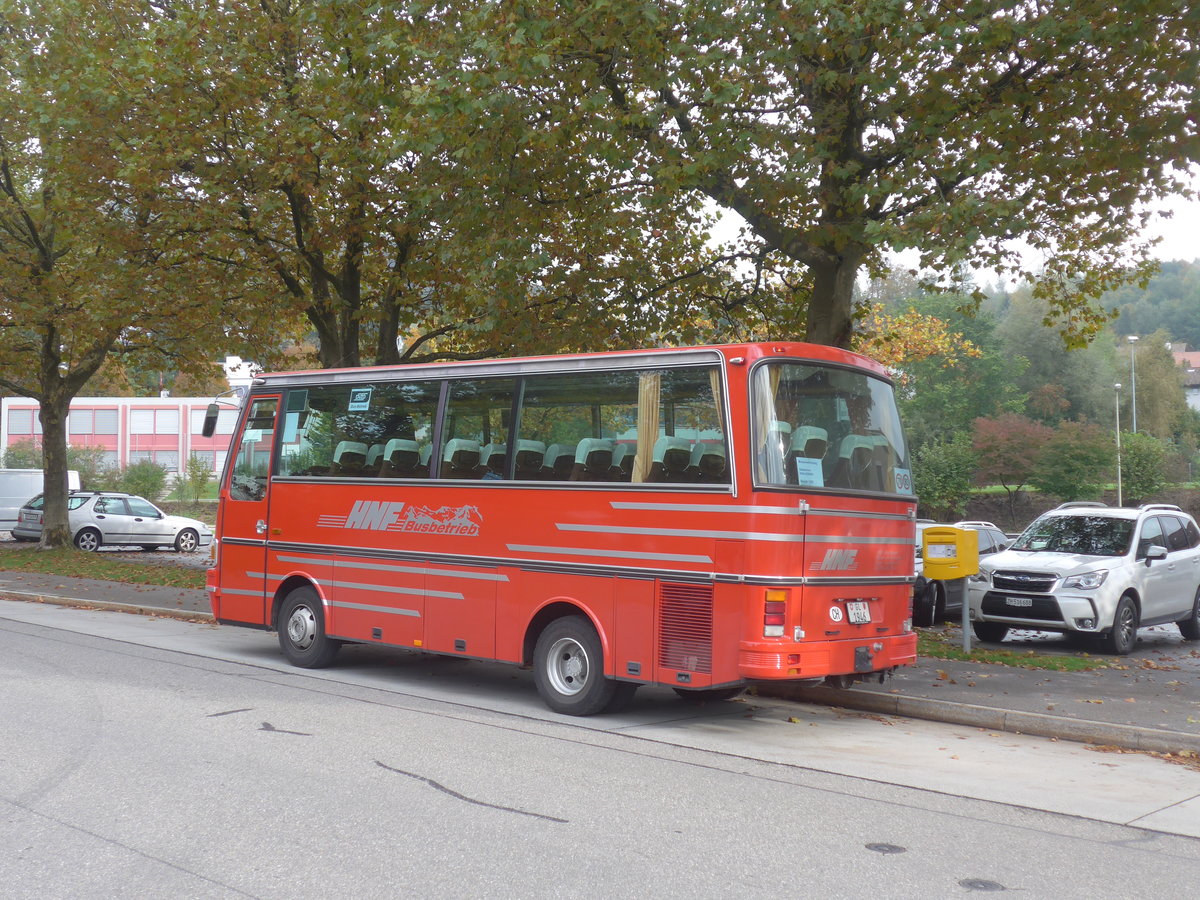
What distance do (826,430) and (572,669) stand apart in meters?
2.98

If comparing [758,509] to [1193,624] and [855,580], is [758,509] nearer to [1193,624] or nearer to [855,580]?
[855,580]

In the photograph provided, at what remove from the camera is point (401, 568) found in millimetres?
11352

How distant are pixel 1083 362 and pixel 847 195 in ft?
249

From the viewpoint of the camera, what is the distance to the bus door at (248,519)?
12891mm

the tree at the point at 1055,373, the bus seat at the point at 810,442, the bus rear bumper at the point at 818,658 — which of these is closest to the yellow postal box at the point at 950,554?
the bus rear bumper at the point at 818,658

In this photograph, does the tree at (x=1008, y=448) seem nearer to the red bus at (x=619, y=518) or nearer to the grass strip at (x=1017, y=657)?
the grass strip at (x=1017, y=657)

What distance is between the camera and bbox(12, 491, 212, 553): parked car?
110ft

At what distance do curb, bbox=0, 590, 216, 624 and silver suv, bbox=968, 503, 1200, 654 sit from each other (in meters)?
11.0

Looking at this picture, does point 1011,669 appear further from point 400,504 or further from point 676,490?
point 400,504

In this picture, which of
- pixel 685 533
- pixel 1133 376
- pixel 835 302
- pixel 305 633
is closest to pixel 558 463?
pixel 685 533

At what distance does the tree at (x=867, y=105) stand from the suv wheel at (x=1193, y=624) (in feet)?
19.8

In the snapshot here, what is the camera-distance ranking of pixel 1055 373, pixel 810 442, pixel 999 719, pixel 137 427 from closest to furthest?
pixel 810 442, pixel 999 719, pixel 1055 373, pixel 137 427

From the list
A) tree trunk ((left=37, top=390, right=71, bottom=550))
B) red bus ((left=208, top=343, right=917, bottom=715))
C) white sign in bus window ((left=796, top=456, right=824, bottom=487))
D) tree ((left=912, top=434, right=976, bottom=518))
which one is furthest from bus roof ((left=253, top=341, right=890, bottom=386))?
tree ((left=912, top=434, right=976, bottom=518))

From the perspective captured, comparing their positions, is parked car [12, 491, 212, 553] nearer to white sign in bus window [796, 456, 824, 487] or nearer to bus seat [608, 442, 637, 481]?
bus seat [608, 442, 637, 481]
